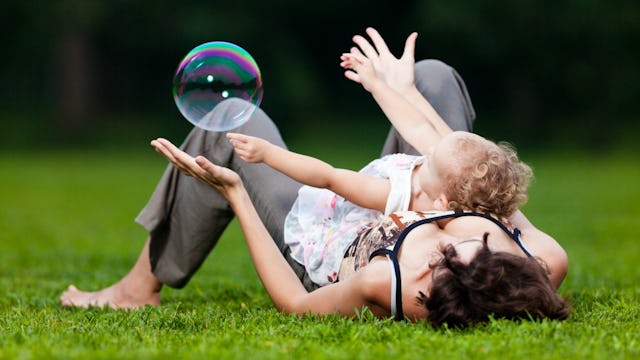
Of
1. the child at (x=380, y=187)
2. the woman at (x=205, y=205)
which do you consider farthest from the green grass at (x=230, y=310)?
the child at (x=380, y=187)

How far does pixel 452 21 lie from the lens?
94.5 feet

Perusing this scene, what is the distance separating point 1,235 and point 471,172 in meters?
6.24

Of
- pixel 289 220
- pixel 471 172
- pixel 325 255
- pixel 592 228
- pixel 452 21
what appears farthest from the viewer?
pixel 452 21

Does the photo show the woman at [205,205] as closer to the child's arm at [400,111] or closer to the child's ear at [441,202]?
the child's arm at [400,111]

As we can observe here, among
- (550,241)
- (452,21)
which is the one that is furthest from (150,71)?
(550,241)

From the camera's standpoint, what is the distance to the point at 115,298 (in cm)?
473

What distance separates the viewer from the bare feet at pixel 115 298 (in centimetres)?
466

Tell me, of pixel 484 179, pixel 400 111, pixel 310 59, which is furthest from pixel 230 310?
pixel 310 59

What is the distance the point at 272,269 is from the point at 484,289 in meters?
0.92

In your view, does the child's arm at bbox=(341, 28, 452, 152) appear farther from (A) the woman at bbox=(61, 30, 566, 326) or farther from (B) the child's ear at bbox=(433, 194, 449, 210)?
(B) the child's ear at bbox=(433, 194, 449, 210)

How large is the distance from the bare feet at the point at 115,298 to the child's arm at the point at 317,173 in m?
1.26

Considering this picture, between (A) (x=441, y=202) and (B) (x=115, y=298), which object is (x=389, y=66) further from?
(B) (x=115, y=298)

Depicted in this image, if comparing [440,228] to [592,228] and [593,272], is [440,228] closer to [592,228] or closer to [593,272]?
[593,272]

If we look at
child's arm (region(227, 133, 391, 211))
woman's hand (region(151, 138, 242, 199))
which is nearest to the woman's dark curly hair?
child's arm (region(227, 133, 391, 211))
